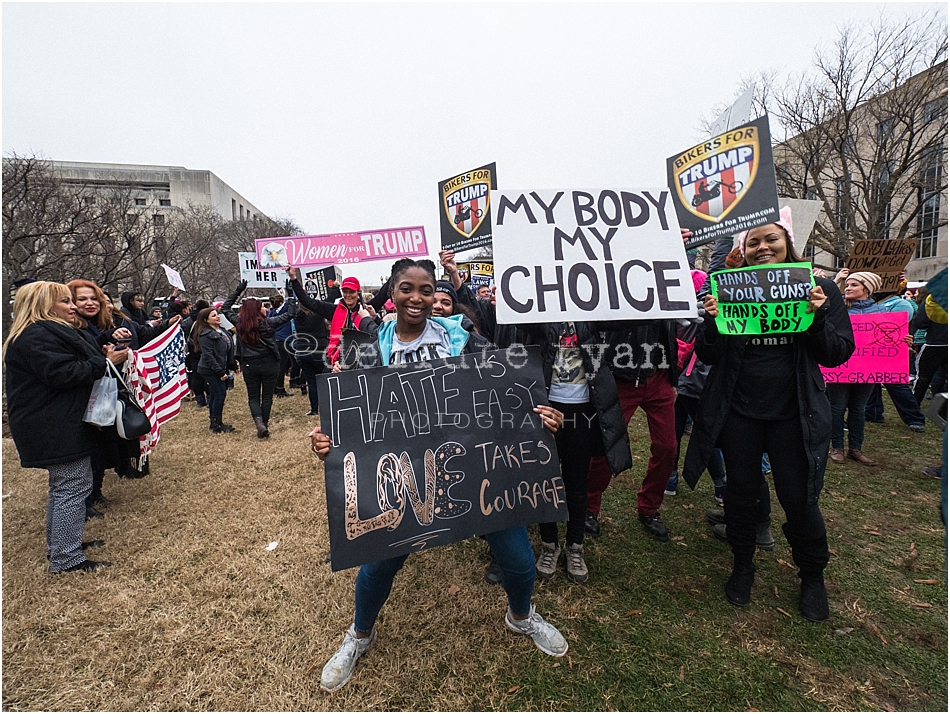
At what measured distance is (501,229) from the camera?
246 centimetres

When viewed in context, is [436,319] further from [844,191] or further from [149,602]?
[844,191]

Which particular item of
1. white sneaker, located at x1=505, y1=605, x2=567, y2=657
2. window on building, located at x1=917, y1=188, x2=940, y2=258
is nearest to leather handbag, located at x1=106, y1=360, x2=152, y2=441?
white sneaker, located at x1=505, y1=605, x2=567, y2=657

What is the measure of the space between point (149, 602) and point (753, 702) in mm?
3699

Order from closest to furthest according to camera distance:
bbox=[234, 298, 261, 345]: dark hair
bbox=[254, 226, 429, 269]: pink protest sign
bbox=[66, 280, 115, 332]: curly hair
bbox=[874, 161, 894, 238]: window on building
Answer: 1. bbox=[66, 280, 115, 332]: curly hair
2. bbox=[234, 298, 261, 345]: dark hair
3. bbox=[254, 226, 429, 269]: pink protest sign
4. bbox=[874, 161, 894, 238]: window on building

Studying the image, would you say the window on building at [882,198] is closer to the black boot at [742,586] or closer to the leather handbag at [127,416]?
the black boot at [742,586]

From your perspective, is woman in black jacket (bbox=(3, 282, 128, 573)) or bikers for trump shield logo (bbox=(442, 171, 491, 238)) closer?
woman in black jacket (bbox=(3, 282, 128, 573))

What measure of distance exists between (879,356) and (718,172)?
412 cm

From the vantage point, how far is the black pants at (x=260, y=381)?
6.71 meters

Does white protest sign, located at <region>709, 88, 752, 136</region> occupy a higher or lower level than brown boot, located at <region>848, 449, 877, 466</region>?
higher

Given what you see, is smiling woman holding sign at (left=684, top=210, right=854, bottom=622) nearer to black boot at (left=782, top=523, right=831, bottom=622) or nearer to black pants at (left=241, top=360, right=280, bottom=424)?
black boot at (left=782, top=523, right=831, bottom=622)

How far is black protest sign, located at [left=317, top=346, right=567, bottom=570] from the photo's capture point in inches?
80.0

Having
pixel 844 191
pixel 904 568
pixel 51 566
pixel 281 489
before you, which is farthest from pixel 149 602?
pixel 844 191

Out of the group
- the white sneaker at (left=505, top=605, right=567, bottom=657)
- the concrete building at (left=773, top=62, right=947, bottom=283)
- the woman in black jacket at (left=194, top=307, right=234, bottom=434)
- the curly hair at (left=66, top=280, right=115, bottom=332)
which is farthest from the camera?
the concrete building at (left=773, top=62, right=947, bottom=283)

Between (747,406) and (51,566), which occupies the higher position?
(747,406)
